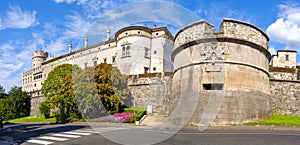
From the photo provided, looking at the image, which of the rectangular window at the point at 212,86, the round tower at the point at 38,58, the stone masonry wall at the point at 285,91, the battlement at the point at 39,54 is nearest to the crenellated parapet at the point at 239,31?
the rectangular window at the point at 212,86

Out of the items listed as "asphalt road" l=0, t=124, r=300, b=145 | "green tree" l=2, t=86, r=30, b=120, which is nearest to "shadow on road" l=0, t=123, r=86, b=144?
"asphalt road" l=0, t=124, r=300, b=145

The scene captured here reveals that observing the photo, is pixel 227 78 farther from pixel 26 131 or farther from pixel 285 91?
pixel 26 131

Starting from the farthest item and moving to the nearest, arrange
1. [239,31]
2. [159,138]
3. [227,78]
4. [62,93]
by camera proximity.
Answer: [62,93] → [239,31] → [227,78] → [159,138]

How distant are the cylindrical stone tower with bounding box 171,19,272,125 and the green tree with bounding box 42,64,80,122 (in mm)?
13388

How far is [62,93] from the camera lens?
28.3 m

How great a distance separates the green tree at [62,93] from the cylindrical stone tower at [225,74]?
13.4m

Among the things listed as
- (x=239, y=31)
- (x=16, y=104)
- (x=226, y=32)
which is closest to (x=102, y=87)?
(x=226, y=32)

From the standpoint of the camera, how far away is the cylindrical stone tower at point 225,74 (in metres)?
17.8

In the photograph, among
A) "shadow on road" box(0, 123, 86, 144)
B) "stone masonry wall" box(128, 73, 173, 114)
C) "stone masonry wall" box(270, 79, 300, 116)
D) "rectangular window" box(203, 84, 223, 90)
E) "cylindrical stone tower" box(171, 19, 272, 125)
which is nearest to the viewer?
"shadow on road" box(0, 123, 86, 144)

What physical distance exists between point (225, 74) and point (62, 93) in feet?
59.9

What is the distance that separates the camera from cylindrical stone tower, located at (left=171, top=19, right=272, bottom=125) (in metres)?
17.8

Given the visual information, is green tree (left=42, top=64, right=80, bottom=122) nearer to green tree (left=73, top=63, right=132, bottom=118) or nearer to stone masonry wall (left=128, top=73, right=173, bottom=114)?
green tree (left=73, top=63, right=132, bottom=118)

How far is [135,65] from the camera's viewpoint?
39094 mm

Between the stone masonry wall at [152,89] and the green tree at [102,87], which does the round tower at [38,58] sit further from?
the green tree at [102,87]
